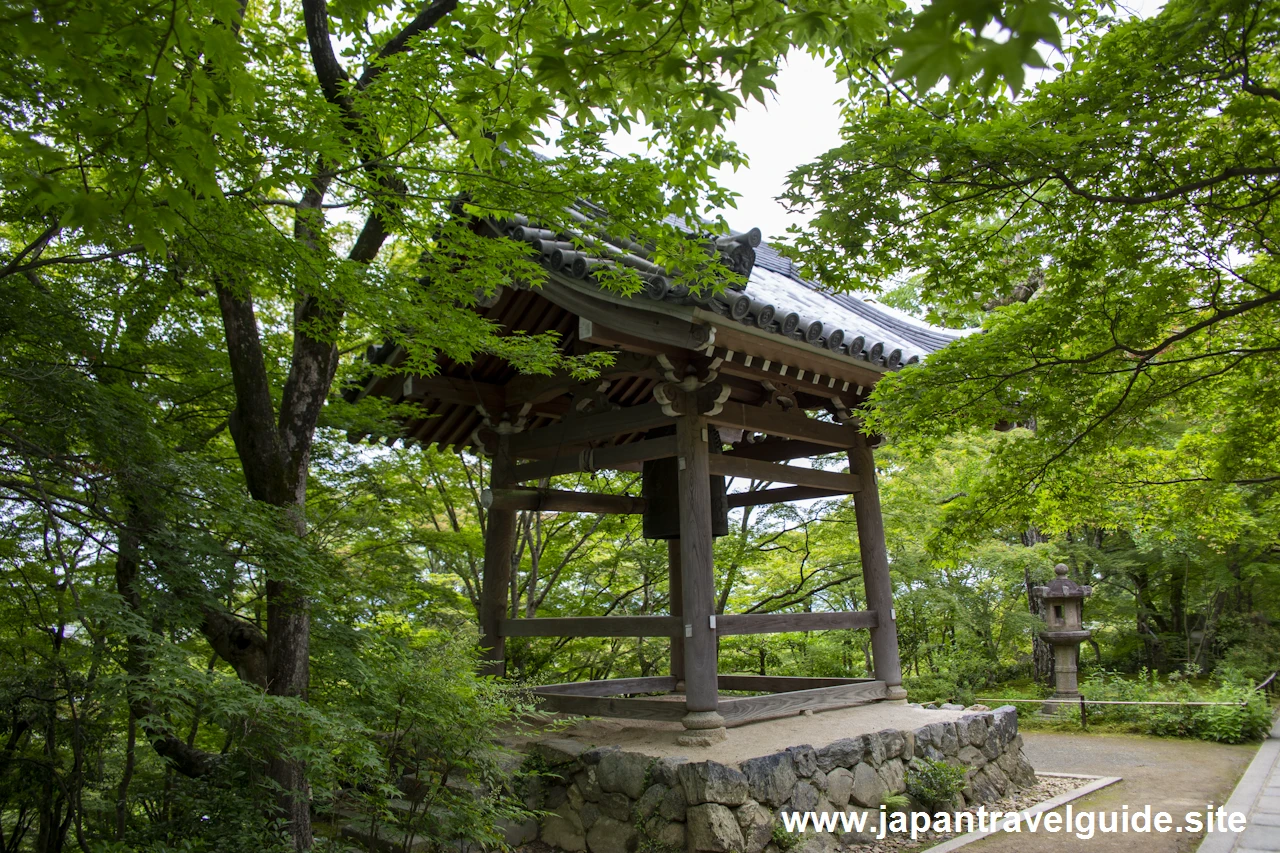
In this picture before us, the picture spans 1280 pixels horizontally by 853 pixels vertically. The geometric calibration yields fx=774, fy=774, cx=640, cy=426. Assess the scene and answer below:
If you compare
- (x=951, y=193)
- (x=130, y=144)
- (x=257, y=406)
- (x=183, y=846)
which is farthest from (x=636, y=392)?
(x=130, y=144)

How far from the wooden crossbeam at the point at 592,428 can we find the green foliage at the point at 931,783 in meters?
3.11

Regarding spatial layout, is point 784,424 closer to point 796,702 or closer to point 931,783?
point 796,702

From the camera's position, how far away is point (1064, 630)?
10289mm

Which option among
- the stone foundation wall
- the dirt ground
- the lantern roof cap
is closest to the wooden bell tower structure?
the stone foundation wall

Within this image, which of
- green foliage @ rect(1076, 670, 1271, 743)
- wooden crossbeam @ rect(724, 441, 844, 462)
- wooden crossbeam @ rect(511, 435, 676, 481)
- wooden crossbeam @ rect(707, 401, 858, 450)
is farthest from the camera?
green foliage @ rect(1076, 670, 1271, 743)

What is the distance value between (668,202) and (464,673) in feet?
8.38

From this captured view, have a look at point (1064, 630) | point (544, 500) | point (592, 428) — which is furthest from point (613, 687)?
point (1064, 630)

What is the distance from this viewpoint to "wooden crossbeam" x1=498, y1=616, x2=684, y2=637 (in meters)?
5.44

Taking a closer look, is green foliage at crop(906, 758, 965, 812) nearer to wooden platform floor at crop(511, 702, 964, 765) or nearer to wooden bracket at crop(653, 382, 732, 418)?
wooden platform floor at crop(511, 702, 964, 765)

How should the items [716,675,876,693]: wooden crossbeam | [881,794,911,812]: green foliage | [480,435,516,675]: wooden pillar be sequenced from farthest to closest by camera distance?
[716,675,876,693]: wooden crossbeam, [480,435,516,675]: wooden pillar, [881,794,911,812]: green foliage

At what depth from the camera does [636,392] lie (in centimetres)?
795

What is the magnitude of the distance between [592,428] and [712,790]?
2838 millimetres

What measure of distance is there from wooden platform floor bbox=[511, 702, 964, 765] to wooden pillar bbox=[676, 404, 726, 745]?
0.61 feet

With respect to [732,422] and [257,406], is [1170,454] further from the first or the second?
[257,406]
